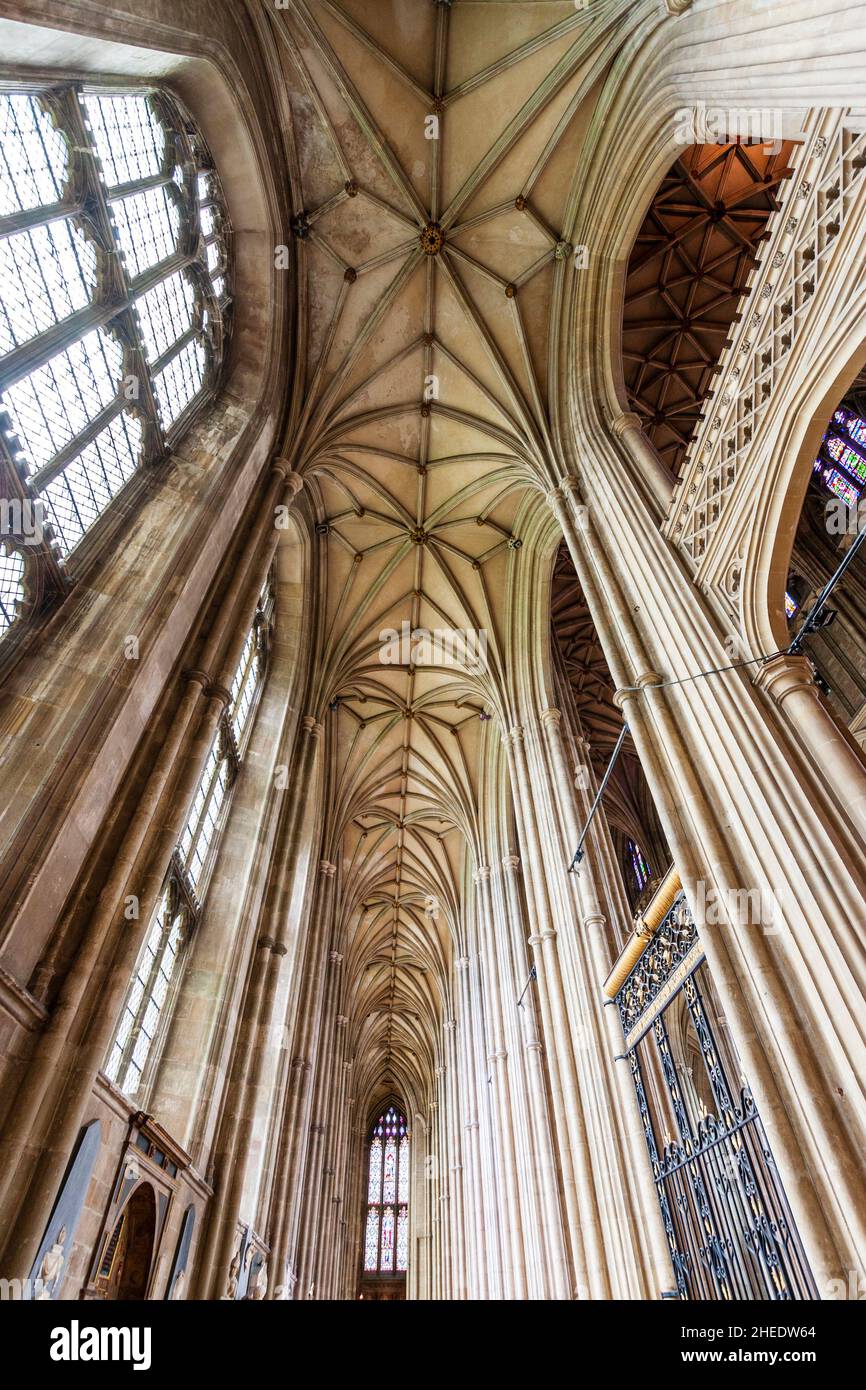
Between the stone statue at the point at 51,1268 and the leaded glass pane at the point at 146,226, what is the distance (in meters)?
9.01

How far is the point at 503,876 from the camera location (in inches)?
643

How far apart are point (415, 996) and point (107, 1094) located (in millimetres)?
26096

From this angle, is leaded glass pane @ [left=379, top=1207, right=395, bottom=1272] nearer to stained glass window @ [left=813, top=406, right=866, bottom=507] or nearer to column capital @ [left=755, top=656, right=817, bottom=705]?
stained glass window @ [left=813, top=406, right=866, bottom=507]

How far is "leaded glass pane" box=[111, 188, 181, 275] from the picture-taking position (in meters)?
7.77

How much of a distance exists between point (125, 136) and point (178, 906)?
9202mm

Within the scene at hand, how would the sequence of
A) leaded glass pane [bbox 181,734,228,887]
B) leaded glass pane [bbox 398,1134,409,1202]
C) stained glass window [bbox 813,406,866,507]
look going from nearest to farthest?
leaded glass pane [bbox 181,734,228,887] < stained glass window [bbox 813,406,866,507] < leaded glass pane [bbox 398,1134,409,1202]

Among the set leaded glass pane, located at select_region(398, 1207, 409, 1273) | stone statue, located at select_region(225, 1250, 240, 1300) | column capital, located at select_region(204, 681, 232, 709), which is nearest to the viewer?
stone statue, located at select_region(225, 1250, 240, 1300)

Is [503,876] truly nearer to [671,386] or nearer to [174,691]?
[174,691]

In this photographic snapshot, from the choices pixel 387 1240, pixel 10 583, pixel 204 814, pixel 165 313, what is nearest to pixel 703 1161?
pixel 204 814

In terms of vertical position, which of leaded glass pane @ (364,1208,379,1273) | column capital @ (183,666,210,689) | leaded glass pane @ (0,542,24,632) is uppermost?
leaded glass pane @ (364,1208,379,1273)

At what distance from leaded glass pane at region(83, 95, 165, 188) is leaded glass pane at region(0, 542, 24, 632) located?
434 cm

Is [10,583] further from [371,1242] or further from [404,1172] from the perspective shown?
[404,1172]

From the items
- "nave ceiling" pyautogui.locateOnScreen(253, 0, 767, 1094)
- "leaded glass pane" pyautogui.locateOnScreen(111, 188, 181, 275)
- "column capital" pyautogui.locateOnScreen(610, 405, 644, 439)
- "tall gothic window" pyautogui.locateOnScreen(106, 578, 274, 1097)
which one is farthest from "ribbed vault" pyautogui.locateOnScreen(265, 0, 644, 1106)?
"tall gothic window" pyautogui.locateOnScreen(106, 578, 274, 1097)

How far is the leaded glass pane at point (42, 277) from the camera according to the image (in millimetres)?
5855
